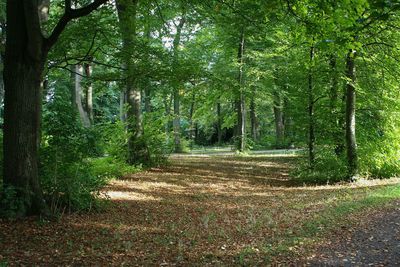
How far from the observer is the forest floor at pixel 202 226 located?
5984mm

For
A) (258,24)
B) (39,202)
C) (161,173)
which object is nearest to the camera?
(39,202)

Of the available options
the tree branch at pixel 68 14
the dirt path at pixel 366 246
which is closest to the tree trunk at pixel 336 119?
the dirt path at pixel 366 246

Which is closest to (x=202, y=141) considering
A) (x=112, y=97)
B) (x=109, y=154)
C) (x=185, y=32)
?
(x=112, y=97)

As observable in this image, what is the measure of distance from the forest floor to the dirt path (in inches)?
2.0

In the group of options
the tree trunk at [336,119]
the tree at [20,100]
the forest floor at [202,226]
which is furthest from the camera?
the tree trunk at [336,119]

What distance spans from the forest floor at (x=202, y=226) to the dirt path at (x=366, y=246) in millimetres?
50

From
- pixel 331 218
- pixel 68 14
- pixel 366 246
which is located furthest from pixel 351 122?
pixel 68 14

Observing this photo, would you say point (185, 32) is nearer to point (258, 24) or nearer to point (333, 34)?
point (258, 24)

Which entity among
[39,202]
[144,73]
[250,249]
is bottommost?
A: [250,249]

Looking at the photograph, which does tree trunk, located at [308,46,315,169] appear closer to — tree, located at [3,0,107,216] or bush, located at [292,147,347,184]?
bush, located at [292,147,347,184]

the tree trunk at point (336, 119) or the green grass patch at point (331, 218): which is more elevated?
the tree trunk at point (336, 119)

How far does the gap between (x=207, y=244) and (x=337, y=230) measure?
2.69 meters

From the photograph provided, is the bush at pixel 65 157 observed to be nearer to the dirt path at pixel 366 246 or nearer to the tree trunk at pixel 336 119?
the dirt path at pixel 366 246

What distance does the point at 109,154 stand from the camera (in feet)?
52.9
